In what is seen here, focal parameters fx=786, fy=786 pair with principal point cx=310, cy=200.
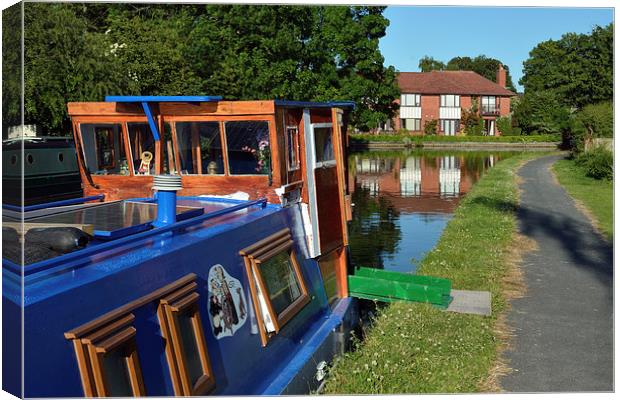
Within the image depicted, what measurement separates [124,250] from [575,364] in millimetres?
4535

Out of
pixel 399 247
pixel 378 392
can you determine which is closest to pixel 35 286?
pixel 378 392

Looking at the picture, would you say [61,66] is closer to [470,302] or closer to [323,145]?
[323,145]

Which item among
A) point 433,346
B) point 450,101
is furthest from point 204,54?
point 450,101

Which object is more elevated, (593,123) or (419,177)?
(593,123)

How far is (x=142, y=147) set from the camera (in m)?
9.05

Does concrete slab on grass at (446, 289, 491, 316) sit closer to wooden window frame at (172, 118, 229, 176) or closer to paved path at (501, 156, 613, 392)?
paved path at (501, 156, 613, 392)

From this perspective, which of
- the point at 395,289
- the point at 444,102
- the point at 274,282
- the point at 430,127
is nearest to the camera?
the point at 274,282

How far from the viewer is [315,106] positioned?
891 cm

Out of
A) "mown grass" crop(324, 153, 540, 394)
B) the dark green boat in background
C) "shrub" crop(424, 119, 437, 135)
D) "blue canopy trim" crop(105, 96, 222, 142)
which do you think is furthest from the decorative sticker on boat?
"shrub" crop(424, 119, 437, 135)

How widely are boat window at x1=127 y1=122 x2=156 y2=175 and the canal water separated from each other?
264 inches

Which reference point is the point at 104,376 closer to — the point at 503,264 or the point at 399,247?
the point at 503,264

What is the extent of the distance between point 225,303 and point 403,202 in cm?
1993

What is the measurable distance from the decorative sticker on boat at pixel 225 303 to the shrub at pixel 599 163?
1867 cm

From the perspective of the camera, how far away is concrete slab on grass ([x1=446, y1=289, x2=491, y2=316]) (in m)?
9.83
